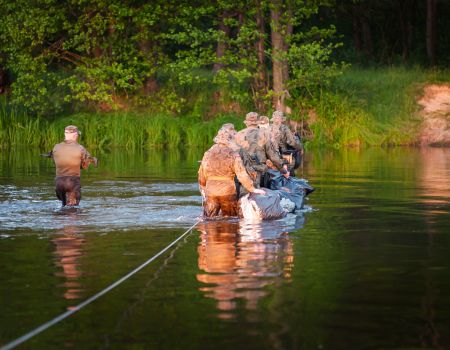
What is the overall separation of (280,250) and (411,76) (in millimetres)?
34586

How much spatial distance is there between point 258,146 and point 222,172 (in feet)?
10.3

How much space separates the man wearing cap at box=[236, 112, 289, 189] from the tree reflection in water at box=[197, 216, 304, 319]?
116 inches

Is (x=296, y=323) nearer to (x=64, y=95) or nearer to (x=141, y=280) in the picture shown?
(x=141, y=280)

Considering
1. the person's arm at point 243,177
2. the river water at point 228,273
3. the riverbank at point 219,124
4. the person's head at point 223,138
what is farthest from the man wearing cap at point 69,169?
the riverbank at point 219,124

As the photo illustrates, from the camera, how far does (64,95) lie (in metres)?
46.3

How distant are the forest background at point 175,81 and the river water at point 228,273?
63.1ft

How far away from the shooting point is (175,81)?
47.1 meters

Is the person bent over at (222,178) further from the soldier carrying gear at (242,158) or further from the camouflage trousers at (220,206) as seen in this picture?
the soldier carrying gear at (242,158)

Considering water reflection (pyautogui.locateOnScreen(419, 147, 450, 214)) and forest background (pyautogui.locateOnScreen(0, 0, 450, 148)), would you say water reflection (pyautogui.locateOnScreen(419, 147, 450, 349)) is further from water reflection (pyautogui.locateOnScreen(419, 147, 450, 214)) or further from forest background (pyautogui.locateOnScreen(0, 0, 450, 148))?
forest background (pyautogui.locateOnScreen(0, 0, 450, 148))

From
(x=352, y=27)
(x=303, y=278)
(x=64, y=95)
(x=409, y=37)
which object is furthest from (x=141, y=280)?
(x=352, y=27)

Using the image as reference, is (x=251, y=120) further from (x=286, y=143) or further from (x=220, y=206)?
(x=286, y=143)

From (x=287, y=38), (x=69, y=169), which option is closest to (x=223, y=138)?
(x=69, y=169)

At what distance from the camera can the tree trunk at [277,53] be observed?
138 feet

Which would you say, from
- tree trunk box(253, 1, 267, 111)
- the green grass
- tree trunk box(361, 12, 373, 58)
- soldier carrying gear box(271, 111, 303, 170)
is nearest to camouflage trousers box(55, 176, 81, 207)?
soldier carrying gear box(271, 111, 303, 170)
